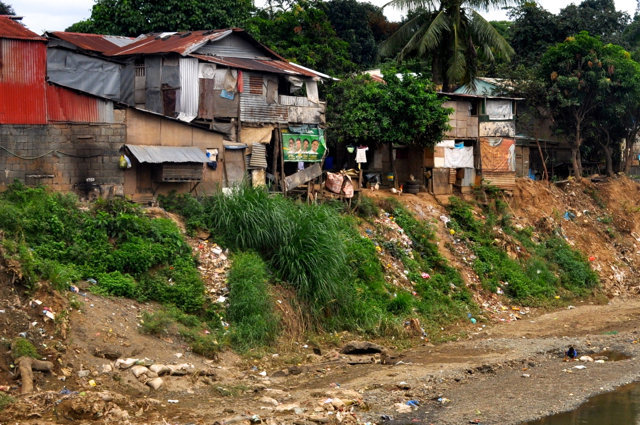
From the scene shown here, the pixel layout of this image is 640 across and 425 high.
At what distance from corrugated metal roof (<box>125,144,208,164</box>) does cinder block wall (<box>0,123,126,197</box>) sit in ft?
1.53

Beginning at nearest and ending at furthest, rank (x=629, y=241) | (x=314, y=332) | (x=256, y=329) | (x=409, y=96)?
(x=256, y=329)
(x=314, y=332)
(x=409, y=96)
(x=629, y=241)

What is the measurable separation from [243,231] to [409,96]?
879 centimetres

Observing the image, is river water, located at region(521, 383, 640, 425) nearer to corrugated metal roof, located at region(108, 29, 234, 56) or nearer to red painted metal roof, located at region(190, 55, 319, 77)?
red painted metal roof, located at region(190, 55, 319, 77)

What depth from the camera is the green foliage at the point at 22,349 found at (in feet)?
40.3

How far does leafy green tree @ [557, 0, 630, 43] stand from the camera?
114 feet

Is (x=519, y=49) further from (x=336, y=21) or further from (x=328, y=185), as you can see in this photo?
(x=328, y=185)

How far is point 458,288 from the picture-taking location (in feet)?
72.2

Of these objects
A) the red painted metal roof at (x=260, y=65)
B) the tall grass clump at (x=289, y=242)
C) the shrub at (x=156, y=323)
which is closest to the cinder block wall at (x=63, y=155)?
the tall grass clump at (x=289, y=242)

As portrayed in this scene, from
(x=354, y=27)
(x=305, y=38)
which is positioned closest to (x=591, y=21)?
(x=354, y=27)

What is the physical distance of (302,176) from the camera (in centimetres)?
2267

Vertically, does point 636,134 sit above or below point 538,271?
above

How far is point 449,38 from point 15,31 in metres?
15.1

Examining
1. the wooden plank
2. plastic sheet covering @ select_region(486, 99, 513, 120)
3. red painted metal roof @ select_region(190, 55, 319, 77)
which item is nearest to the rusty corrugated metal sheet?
red painted metal roof @ select_region(190, 55, 319, 77)

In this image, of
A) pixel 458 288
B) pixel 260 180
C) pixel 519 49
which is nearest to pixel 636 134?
pixel 519 49
